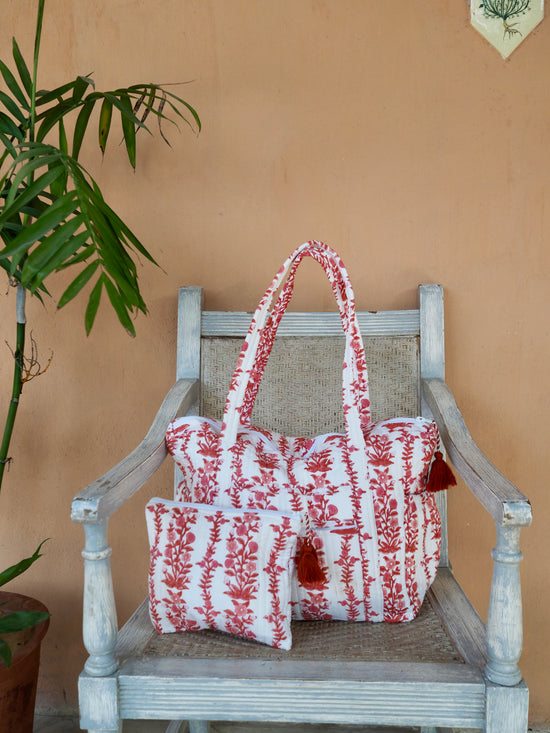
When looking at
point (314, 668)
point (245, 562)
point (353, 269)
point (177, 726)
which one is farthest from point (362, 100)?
point (177, 726)

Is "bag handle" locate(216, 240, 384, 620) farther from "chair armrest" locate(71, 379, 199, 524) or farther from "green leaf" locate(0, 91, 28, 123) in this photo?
"green leaf" locate(0, 91, 28, 123)

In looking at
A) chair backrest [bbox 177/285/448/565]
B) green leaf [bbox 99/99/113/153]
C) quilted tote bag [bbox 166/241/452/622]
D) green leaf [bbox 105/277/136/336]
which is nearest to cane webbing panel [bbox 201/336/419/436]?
chair backrest [bbox 177/285/448/565]

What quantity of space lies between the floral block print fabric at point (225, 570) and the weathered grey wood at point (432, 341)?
46 centimetres

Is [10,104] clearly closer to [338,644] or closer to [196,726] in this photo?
[338,644]

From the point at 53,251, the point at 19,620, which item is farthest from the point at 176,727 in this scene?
the point at 53,251

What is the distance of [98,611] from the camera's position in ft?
2.82

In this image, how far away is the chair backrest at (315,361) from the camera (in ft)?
4.21

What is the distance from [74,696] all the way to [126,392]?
712 mm

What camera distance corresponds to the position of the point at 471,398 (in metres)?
1.40

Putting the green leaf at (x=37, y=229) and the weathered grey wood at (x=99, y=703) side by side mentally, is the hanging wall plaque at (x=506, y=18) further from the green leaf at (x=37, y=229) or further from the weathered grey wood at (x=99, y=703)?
the weathered grey wood at (x=99, y=703)

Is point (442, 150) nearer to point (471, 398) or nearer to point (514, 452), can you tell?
point (471, 398)

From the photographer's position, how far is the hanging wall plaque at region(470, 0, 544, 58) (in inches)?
52.6

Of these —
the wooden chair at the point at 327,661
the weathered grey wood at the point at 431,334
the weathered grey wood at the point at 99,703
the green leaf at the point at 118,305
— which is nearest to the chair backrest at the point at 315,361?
the weathered grey wood at the point at 431,334

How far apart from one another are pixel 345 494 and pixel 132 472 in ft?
1.04
